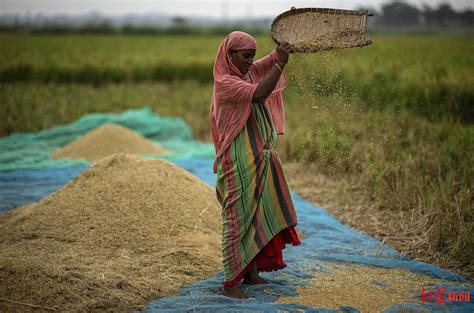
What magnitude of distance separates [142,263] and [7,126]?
540 centimetres

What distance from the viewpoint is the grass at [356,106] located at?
13.4ft

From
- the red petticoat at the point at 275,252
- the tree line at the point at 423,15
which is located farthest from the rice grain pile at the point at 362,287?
the tree line at the point at 423,15

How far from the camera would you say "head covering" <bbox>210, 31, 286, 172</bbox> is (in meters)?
3.03

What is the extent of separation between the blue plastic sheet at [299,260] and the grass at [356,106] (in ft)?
1.39

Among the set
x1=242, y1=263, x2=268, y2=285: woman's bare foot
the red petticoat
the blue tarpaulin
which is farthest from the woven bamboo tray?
the blue tarpaulin

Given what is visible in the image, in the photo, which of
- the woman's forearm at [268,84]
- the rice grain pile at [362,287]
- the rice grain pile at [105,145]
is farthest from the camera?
the rice grain pile at [105,145]

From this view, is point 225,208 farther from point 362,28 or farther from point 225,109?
point 362,28

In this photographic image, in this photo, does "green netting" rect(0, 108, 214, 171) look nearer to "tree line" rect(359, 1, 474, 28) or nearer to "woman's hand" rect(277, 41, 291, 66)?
"tree line" rect(359, 1, 474, 28)

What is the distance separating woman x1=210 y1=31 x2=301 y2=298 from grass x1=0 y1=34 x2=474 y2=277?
0.48 m

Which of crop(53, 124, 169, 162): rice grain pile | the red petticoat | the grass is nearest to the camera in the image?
the red petticoat

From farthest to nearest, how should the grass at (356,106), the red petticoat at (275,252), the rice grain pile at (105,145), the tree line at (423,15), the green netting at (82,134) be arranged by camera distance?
the rice grain pile at (105,145)
the green netting at (82,134)
the tree line at (423,15)
the grass at (356,106)
the red petticoat at (275,252)

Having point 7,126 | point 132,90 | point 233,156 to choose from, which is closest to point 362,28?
point 233,156

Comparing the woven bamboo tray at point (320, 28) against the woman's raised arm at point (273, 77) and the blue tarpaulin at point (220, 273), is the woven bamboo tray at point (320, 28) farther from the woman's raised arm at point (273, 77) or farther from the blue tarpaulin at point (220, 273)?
the blue tarpaulin at point (220, 273)

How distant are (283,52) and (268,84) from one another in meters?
0.18
